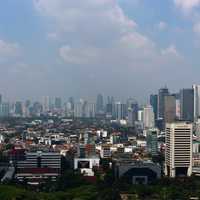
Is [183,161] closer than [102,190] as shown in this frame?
No

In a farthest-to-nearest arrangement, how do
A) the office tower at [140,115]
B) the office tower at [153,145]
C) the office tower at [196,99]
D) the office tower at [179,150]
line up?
1. the office tower at [140,115]
2. the office tower at [196,99]
3. the office tower at [153,145]
4. the office tower at [179,150]

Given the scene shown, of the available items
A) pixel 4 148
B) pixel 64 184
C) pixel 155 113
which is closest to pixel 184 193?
pixel 64 184

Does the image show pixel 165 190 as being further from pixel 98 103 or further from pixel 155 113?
pixel 98 103

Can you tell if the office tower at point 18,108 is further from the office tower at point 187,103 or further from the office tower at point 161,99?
the office tower at point 187,103

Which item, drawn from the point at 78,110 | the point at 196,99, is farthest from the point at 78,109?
the point at 196,99

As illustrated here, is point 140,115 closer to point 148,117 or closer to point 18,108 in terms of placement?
point 148,117

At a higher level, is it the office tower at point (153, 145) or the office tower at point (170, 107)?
the office tower at point (170, 107)

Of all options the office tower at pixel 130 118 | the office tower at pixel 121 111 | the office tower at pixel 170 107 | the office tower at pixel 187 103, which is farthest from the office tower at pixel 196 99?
the office tower at pixel 121 111
